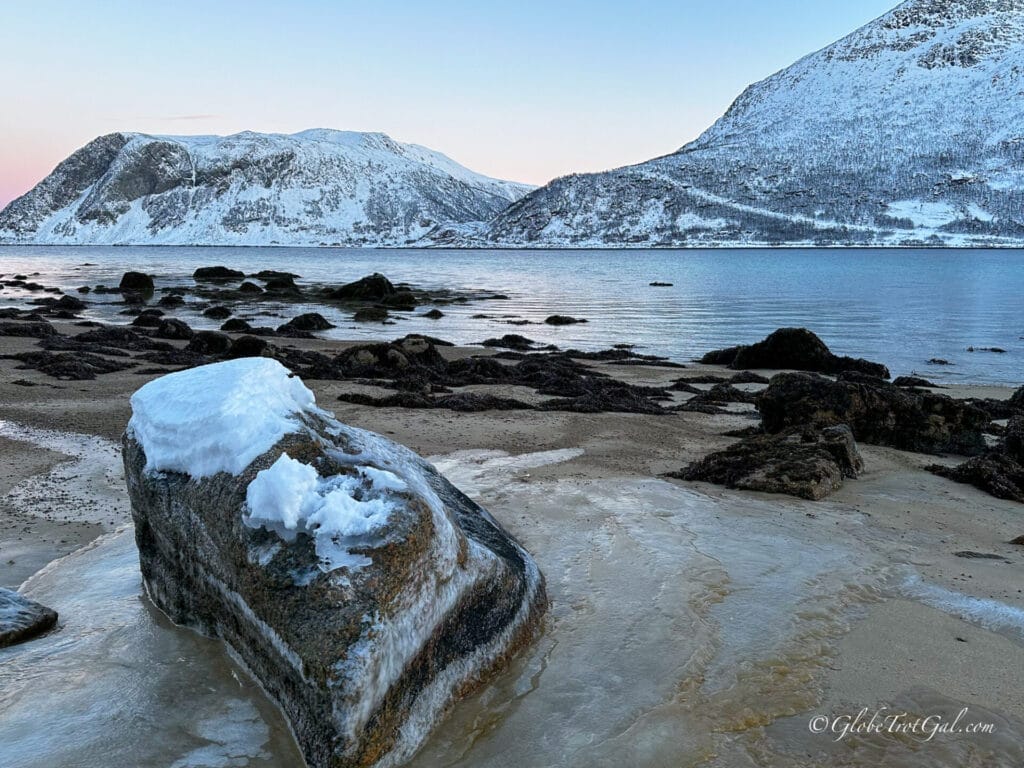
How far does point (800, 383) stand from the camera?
9117 millimetres

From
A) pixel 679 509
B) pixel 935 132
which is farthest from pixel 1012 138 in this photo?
pixel 679 509

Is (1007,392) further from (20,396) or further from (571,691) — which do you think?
(20,396)

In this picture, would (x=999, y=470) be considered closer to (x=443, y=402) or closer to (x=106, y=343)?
(x=443, y=402)

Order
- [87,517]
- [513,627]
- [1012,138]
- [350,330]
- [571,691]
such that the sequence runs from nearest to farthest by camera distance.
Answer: [571,691] < [513,627] < [87,517] < [350,330] < [1012,138]

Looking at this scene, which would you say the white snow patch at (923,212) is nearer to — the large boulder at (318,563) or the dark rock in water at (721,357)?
the dark rock in water at (721,357)

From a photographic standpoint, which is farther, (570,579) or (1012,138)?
(1012,138)

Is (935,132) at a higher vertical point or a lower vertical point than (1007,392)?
higher

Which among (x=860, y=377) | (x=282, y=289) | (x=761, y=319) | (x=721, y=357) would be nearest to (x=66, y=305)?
(x=282, y=289)

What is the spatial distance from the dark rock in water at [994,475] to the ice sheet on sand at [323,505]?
21.1ft

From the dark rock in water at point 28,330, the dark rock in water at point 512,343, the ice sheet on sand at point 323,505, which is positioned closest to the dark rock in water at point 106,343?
the dark rock in water at point 28,330

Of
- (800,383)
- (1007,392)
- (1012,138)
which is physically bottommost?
(1007,392)

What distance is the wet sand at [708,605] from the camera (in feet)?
10.5

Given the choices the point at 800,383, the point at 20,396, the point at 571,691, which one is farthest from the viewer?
the point at 20,396

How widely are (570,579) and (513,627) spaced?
979mm
